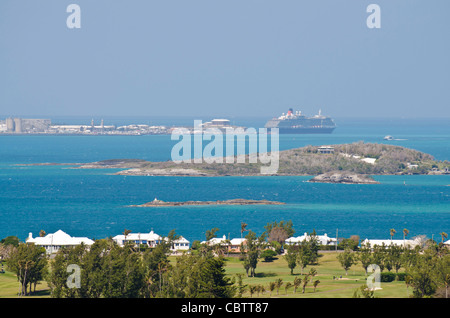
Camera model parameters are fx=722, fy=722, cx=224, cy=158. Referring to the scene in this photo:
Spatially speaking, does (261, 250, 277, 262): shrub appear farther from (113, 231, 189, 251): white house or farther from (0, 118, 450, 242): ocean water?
(0, 118, 450, 242): ocean water

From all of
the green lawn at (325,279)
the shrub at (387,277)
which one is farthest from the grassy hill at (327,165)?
the shrub at (387,277)

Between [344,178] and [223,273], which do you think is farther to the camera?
[344,178]

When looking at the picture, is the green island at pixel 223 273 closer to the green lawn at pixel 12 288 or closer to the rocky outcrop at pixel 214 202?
the green lawn at pixel 12 288

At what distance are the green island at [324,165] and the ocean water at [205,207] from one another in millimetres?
5689

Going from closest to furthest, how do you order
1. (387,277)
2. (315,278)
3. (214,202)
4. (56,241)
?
(387,277) < (315,278) < (56,241) < (214,202)

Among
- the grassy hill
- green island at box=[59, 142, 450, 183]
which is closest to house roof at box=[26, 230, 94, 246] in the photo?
green island at box=[59, 142, 450, 183]

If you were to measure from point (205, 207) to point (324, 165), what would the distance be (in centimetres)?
5692

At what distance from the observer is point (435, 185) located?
120875 mm

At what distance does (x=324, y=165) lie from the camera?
5610 inches

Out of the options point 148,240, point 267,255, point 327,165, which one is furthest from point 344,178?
point 267,255

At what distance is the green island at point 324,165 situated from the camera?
141 m

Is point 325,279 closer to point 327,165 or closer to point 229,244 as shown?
point 229,244

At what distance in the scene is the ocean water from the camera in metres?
73.5
